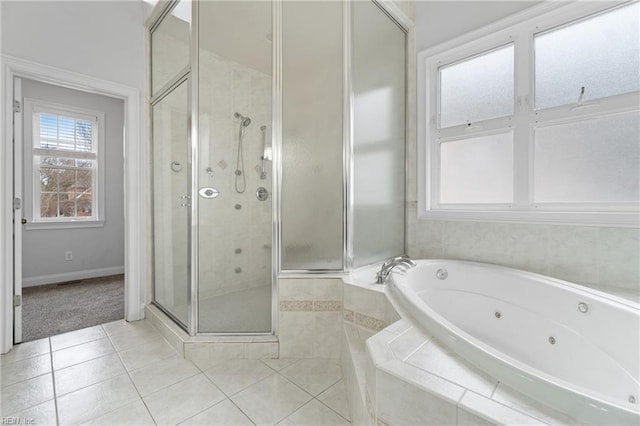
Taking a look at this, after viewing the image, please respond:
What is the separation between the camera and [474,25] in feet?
6.65

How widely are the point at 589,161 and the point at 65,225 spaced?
17.2ft

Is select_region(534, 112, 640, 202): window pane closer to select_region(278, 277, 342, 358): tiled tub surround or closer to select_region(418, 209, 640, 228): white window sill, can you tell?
select_region(418, 209, 640, 228): white window sill

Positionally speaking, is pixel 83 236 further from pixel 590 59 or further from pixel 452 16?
pixel 590 59

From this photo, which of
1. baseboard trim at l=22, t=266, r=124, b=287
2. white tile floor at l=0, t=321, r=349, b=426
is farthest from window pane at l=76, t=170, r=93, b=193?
white tile floor at l=0, t=321, r=349, b=426

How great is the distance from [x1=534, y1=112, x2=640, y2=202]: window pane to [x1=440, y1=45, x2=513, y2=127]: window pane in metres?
0.36

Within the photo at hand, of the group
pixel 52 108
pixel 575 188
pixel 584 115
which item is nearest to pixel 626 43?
pixel 584 115

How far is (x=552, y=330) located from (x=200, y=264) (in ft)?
6.71

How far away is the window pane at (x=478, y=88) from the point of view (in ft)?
6.51

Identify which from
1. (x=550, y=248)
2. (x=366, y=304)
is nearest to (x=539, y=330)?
(x=550, y=248)

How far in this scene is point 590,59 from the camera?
5.46 ft

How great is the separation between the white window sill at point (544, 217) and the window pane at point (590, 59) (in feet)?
2.26

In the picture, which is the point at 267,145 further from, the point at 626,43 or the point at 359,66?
the point at 626,43

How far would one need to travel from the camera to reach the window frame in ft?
10.9

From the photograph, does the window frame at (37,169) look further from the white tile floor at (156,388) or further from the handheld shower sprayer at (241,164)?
the handheld shower sprayer at (241,164)
